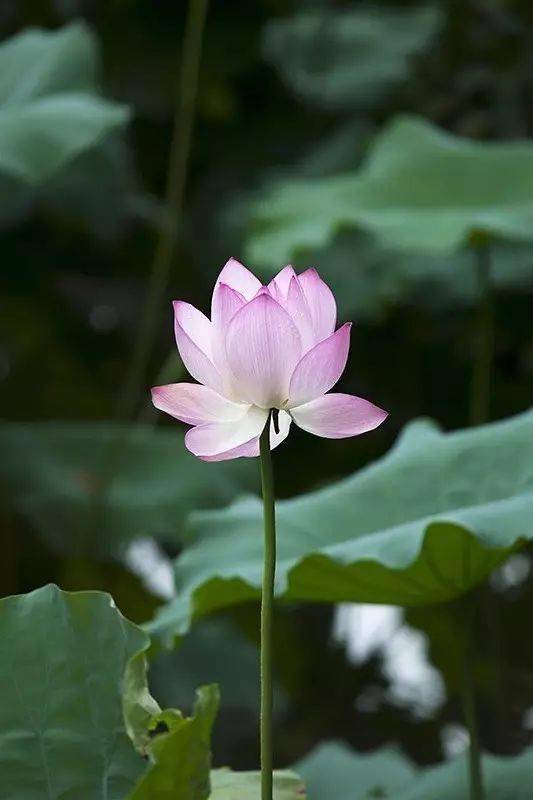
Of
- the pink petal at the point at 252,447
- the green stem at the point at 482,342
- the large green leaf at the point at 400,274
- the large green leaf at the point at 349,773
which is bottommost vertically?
the large green leaf at the point at 349,773

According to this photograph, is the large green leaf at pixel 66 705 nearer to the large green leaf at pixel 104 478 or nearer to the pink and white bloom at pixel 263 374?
the pink and white bloom at pixel 263 374

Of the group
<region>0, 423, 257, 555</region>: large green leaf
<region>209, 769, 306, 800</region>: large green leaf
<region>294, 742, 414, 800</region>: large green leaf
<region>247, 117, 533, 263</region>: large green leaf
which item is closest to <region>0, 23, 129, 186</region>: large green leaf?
A: <region>247, 117, 533, 263</region>: large green leaf

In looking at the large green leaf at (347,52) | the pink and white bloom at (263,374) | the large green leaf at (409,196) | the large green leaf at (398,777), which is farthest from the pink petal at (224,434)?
the large green leaf at (347,52)

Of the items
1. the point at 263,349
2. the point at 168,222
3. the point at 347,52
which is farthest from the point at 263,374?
the point at 347,52

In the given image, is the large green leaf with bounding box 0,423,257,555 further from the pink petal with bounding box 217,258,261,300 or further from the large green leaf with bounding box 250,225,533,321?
the pink petal with bounding box 217,258,261,300

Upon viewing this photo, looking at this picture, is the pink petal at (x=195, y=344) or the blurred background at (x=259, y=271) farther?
the blurred background at (x=259, y=271)

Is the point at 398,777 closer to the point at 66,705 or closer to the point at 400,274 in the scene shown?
the point at 66,705

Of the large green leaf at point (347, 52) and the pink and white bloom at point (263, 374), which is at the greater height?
the large green leaf at point (347, 52)

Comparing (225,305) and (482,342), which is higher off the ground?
(482,342)
